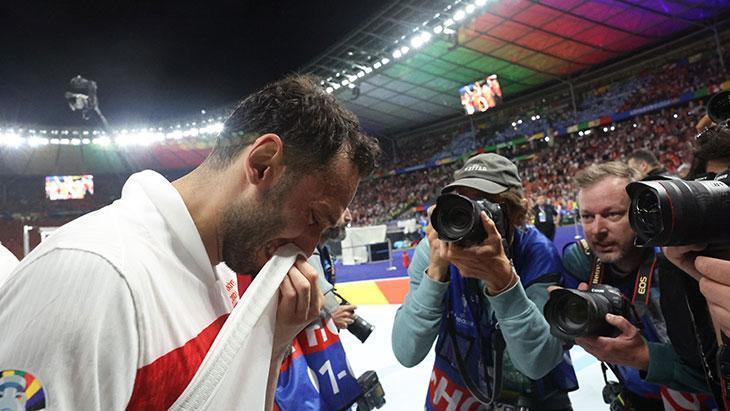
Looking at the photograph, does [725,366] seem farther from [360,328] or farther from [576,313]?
[360,328]

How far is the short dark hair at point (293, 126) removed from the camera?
106 centimetres

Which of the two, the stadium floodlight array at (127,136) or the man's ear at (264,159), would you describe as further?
the stadium floodlight array at (127,136)

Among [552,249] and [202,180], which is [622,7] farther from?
[202,180]

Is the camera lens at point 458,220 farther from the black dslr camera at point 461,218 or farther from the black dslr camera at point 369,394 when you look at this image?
the black dslr camera at point 369,394

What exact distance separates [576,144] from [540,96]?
3306 mm

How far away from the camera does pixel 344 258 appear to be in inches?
507

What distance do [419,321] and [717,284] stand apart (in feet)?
2.90

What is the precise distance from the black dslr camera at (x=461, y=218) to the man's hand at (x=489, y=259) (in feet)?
0.07

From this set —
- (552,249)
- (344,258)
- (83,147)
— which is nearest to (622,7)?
(344,258)

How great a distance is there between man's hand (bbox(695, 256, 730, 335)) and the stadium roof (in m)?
15.3

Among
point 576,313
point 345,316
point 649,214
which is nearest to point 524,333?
point 576,313

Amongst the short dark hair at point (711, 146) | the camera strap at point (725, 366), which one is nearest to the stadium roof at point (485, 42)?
the short dark hair at point (711, 146)

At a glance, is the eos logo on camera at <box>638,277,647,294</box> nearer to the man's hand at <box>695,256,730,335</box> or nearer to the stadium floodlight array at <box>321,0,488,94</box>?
the man's hand at <box>695,256,730,335</box>

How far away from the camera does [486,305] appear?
166cm
